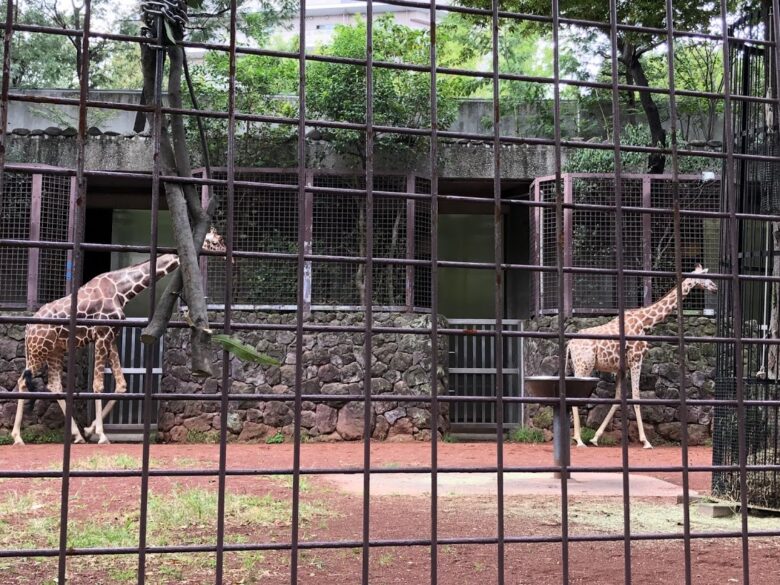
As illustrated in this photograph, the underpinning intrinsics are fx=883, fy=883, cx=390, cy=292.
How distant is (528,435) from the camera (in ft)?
37.9

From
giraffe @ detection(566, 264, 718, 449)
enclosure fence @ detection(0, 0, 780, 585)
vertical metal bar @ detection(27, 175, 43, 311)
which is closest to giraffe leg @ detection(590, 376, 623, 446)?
giraffe @ detection(566, 264, 718, 449)

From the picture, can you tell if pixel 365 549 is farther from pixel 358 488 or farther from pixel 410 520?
pixel 358 488

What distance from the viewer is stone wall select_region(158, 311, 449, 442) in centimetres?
1113

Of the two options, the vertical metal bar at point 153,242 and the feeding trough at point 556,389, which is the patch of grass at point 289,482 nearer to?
the feeding trough at point 556,389

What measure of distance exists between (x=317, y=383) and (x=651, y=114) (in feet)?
20.1

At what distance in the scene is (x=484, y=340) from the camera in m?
12.4

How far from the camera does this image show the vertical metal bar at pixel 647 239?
442 inches

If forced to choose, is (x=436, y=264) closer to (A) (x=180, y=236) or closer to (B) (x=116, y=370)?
(A) (x=180, y=236)

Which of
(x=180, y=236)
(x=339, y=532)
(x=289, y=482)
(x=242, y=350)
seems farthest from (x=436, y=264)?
(x=289, y=482)

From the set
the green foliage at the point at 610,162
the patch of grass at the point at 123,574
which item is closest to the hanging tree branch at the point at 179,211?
the patch of grass at the point at 123,574

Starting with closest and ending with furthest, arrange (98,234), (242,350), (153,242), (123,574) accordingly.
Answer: (242,350), (153,242), (123,574), (98,234)

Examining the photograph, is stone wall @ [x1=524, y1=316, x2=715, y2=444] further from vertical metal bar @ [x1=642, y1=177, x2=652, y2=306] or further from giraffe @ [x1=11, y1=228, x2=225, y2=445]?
giraffe @ [x1=11, y1=228, x2=225, y2=445]

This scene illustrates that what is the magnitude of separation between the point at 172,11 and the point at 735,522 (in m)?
4.73

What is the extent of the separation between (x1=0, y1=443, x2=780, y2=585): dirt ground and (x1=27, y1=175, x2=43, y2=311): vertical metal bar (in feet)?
11.8
